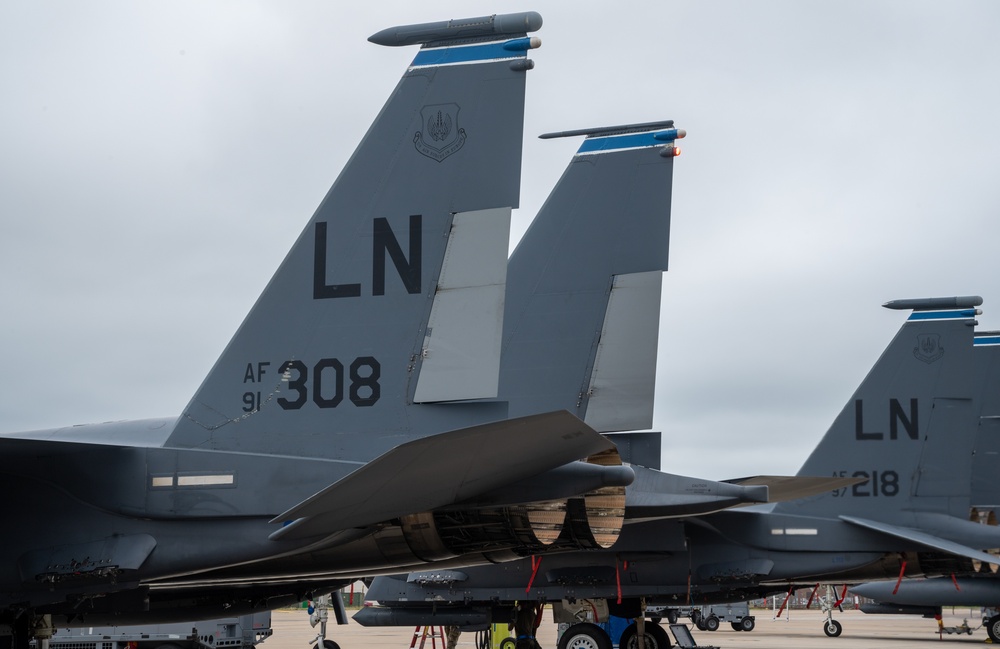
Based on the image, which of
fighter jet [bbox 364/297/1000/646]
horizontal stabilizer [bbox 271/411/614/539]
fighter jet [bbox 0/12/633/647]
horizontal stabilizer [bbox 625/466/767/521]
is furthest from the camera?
fighter jet [bbox 364/297/1000/646]

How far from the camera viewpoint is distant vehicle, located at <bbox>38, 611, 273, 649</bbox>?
1334 centimetres

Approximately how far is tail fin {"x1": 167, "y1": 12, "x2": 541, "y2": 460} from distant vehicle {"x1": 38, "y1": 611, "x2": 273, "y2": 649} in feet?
23.9

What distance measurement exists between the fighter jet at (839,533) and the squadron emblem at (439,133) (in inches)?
321

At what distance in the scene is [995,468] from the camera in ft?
65.1

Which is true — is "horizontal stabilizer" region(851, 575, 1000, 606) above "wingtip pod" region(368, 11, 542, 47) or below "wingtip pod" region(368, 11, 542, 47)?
below

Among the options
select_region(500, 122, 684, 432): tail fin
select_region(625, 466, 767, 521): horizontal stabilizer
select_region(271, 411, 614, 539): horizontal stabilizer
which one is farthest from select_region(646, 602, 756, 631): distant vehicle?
select_region(271, 411, 614, 539): horizontal stabilizer

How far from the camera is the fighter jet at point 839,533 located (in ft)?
47.9

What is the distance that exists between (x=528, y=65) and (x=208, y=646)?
9.70m

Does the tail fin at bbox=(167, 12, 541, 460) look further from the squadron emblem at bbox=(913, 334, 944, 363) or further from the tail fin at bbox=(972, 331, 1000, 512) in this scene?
the tail fin at bbox=(972, 331, 1000, 512)

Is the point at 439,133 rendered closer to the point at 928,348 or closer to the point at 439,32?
the point at 439,32

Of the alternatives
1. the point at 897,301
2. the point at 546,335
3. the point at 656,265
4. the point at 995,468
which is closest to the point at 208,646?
the point at 546,335

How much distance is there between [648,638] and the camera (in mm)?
16188

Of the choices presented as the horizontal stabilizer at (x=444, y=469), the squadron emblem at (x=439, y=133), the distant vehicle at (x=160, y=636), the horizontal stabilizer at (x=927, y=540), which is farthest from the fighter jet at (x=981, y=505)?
the horizontal stabilizer at (x=444, y=469)

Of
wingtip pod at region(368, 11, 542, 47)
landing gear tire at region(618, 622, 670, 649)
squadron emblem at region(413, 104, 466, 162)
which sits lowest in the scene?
landing gear tire at region(618, 622, 670, 649)
